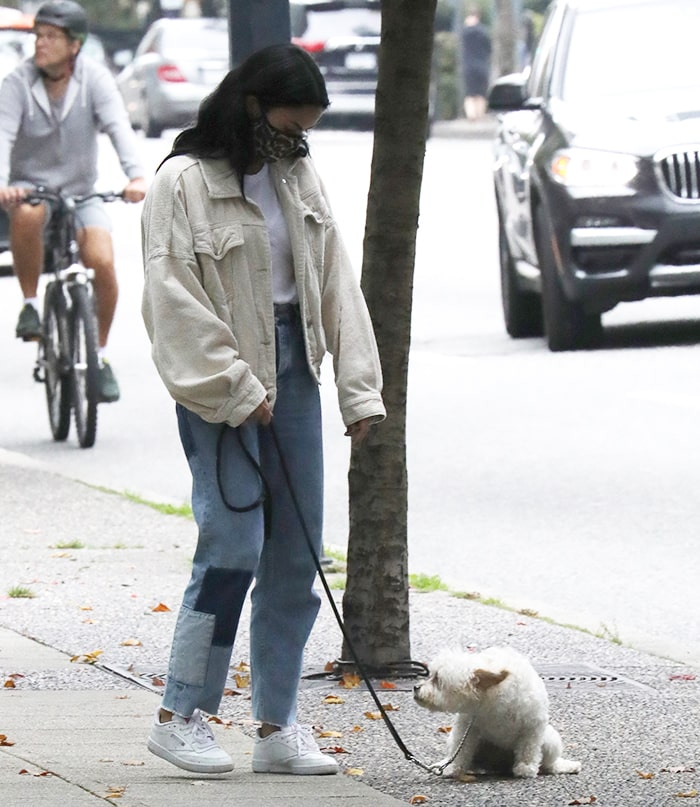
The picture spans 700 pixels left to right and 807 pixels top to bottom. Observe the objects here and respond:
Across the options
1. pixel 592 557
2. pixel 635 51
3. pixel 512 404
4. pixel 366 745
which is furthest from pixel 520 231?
pixel 366 745

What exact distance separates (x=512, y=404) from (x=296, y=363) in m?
7.36

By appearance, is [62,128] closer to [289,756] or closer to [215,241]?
[215,241]

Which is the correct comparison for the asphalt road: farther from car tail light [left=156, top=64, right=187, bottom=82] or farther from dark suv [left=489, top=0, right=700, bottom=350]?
car tail light [left=156, top=64, right=187, bottom=82]

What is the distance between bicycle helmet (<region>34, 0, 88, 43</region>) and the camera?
36.3ft

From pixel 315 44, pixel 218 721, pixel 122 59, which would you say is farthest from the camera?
pixel 122 59

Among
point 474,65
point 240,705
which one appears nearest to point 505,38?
point 474,65

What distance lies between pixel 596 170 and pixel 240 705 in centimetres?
830

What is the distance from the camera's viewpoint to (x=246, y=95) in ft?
17.3

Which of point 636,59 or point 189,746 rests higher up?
point 636,59

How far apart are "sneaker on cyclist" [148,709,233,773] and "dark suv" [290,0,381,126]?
31.0 m

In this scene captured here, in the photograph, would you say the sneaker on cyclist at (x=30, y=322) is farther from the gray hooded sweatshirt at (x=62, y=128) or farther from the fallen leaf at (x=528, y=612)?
the fallen leaf at (x=528, y=612)

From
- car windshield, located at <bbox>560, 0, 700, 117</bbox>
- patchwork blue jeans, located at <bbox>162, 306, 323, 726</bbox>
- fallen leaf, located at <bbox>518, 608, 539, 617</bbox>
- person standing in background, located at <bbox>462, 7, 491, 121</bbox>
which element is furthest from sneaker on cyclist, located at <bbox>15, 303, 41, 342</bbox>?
person standing in background, located at <bbox>462, 7, 491, 121</bbox>

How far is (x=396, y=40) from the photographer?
6406mm

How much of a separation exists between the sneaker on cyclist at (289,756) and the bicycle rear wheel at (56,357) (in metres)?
6.17
